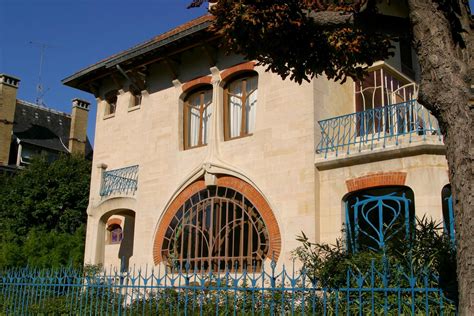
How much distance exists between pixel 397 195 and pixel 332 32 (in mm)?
5717

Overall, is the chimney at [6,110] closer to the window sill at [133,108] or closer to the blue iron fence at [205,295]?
the window sill at [133,108]

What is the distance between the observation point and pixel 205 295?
8.43 meters

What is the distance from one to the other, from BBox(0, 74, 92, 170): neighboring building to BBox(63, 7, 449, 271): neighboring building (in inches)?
414

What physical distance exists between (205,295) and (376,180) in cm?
407

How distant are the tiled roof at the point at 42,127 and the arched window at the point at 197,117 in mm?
15076

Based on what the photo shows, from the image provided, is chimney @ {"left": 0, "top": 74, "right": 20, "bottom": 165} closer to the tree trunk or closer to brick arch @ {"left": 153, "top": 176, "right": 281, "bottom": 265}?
brick arch @ {"left": 153, "top": 176, "right": 281, "bottom": 265}

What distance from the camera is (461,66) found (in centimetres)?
435

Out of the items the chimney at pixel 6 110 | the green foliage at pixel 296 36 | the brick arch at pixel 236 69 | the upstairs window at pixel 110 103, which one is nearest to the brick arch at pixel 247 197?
the brick arch at pixel 236 69

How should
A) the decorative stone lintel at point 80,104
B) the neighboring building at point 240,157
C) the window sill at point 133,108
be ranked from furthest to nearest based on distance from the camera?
the decorative stone lintel at point 80,104 < the window sill at point 133,108 < the neighboring building at point 240,157

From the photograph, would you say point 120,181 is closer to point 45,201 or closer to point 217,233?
point 217,233

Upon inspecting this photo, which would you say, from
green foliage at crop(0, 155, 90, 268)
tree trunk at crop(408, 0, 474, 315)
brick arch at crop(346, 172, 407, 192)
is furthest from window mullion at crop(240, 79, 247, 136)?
tree trunk at crop(408, 0, 474, 315)

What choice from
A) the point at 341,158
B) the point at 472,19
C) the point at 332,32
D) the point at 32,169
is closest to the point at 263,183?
the point at 341,158

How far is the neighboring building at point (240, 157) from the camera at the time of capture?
10617 mm

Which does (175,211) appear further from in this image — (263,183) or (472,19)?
(472,19)
